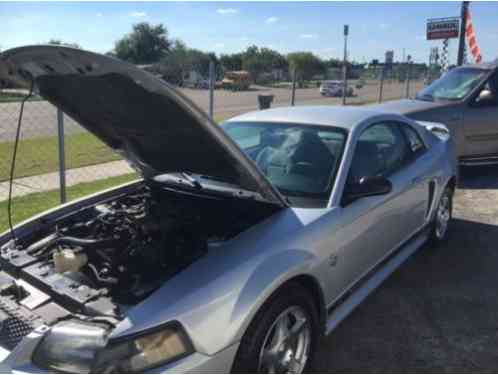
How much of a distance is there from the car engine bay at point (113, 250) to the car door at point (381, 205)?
645 millimetres

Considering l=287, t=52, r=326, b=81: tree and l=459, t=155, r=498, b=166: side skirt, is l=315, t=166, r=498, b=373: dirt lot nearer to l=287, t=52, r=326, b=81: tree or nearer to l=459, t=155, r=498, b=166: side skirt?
l=459, t=155, r=498, b=166: side skirt

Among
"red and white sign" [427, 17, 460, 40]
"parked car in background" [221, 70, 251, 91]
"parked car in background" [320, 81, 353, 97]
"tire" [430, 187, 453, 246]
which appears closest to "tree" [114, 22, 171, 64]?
"parked car in background" [221, 70, 251, 91]

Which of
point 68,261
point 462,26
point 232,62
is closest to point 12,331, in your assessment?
point 68,261

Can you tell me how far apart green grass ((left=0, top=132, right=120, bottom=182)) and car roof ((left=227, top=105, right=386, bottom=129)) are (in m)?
4.17

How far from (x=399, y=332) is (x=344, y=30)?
13173 mm

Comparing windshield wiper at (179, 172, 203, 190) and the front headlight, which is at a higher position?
windshield wiper at (179, 172, 203, 190)

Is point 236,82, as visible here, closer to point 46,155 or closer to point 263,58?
point 263,58

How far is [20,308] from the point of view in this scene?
2.19 metres

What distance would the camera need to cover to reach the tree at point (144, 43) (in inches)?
2697

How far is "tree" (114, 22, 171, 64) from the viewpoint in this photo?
6850 cm

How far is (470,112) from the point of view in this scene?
7414mm

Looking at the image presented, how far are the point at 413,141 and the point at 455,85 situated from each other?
4353 mm

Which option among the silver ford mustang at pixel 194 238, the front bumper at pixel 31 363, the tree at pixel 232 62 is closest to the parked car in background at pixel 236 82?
the tree at pixel 232 62

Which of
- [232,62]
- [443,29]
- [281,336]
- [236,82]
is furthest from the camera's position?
[232,62]
